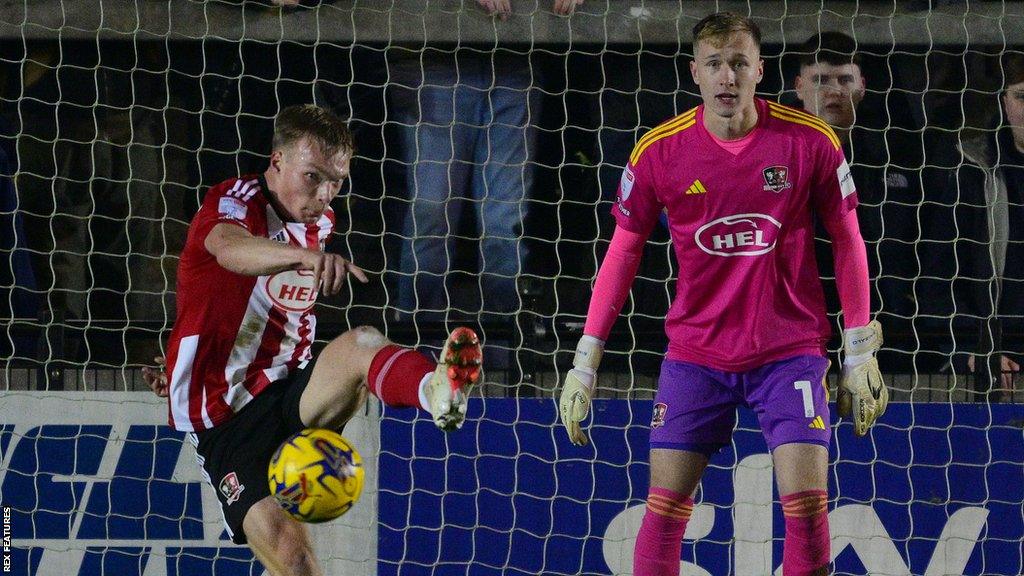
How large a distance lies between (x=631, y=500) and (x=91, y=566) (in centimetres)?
204

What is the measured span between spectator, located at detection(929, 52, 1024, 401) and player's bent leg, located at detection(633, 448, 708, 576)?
1.89 meters

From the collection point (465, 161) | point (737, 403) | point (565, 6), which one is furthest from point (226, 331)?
point (565, 6)

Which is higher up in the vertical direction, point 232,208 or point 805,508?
point 232,208

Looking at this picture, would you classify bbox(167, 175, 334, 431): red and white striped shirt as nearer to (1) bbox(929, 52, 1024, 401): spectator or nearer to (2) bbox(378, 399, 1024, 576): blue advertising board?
(2) bbox(378, 399, 1024, 576): blue advertising board

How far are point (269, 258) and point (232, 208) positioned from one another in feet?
1.59

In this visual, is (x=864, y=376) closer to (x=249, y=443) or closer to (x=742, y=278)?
(x=742, y=278)

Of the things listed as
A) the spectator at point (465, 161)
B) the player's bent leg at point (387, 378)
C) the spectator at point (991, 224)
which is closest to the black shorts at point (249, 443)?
the player's bent leg at point (387, 378)

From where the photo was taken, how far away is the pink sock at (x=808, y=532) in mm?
3670

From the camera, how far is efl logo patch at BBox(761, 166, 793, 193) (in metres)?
3.81

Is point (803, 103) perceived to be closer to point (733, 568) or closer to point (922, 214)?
point (922, 214)

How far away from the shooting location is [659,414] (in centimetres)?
392

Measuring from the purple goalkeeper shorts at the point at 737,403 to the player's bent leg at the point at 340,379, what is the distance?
84cm

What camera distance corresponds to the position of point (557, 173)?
18.8 ft

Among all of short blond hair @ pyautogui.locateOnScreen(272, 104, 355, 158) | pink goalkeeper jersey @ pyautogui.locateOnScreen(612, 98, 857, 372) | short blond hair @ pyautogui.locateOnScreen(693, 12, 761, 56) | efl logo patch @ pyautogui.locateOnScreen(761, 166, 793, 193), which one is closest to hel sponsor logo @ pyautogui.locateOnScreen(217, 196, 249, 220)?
short blond hair @ pyautogui.locateOnScreen(272, 104, 355, 158)
